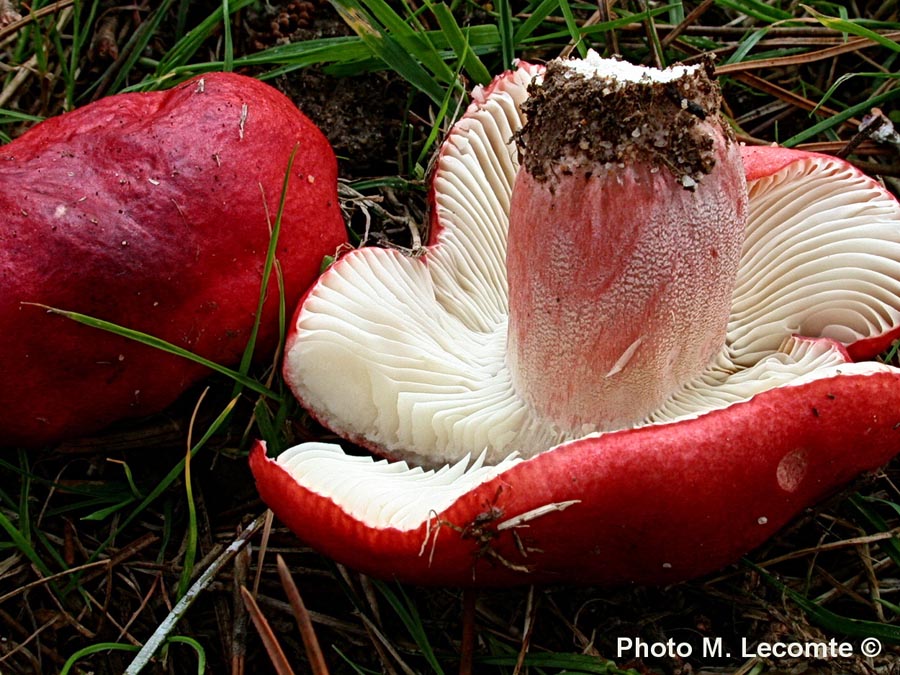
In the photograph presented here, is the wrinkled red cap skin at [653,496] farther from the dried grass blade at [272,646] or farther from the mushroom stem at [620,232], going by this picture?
the mushroom stem at [620,232]

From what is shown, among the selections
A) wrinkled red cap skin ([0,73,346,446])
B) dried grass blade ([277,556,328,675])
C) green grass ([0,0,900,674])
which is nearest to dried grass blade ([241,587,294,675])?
dried grass blade ([277,556,328,675])

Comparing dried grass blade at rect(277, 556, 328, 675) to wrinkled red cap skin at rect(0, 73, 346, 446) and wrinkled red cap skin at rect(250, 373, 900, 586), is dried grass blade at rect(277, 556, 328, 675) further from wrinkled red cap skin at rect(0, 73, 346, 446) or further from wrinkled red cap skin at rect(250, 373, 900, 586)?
wrinkled red cap skin at rect(0, 73, 346, 446)

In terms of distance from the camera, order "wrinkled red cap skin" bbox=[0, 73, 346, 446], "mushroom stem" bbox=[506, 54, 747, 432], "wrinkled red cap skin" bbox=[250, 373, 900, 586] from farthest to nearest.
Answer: "wrinkled red cap skin" bbox=[0, 73, 346, 446]
"mushroom stem" bbox=[506, 54, 747, 432]
"wrinkled red cap skin" bbox=[250, 373, 900, 586]

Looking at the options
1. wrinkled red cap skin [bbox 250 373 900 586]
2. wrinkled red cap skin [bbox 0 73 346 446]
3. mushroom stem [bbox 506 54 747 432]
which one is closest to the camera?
wrinkled red cap skin [bbox 250 373 900 586]

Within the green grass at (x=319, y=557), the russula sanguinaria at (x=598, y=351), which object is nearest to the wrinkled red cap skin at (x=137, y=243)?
the green grass at (x=319, y=557)

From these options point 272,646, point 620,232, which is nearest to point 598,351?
point 620,232

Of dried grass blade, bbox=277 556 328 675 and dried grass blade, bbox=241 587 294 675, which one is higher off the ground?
dried grass blade, bbox=277 556 328 675

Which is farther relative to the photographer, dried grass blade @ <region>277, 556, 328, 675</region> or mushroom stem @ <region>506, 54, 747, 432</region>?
mushroom stem @ <region>506, 54, 747, 432</region>
